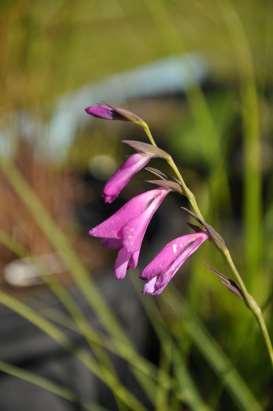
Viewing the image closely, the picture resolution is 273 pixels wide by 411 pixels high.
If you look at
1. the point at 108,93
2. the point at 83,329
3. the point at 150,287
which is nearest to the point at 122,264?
the point at 150,287

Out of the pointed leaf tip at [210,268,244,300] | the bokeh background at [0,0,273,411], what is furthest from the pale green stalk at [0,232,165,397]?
the pointed leaf tip at [210,268,244,300]

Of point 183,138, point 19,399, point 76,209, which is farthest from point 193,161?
point 19,399

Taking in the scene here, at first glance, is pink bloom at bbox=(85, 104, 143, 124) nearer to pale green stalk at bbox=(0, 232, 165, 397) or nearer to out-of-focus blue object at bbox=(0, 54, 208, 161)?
pale green stalk at bbox=(0, 232, 165, 397)

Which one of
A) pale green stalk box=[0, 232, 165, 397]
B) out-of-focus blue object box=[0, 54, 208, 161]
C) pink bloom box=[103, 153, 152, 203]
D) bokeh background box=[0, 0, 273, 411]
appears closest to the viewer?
pink bloom box=[103, 153, 152, 203]

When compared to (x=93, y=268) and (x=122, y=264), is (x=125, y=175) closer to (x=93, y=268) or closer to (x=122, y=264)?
(x=122, y=264)

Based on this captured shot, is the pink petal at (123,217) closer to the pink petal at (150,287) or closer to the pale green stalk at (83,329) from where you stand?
the pink petal at (150,287)

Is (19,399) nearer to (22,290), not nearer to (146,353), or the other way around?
(22,290)
